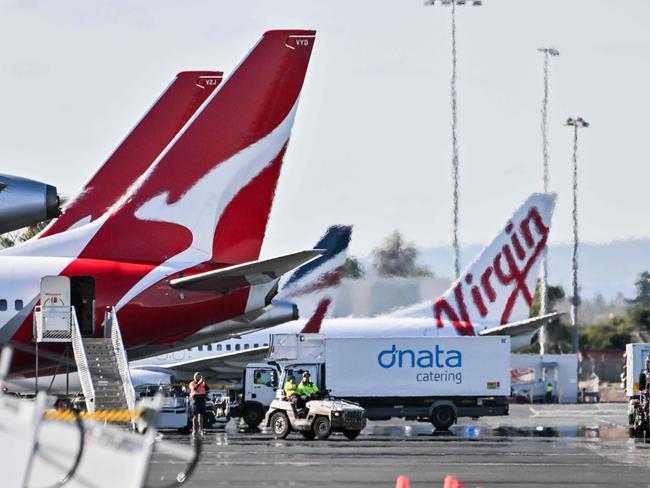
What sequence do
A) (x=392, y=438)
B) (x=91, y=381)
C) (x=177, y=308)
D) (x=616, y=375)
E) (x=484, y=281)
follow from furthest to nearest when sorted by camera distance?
(x=616, y=375), (x=484, y=281), (x=392, y=438), (x=177, y=308), (x=91, y=381)

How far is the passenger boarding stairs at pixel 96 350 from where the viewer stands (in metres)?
28.1

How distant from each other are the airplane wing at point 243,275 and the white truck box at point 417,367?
12495 millimetres

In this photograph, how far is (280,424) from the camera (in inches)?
1340

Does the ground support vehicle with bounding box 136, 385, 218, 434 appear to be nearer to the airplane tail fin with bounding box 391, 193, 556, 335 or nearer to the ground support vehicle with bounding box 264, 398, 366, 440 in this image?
the ground support vehicle with bounding box 264, 398, 366, 440

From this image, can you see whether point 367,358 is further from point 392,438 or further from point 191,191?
point 191,191

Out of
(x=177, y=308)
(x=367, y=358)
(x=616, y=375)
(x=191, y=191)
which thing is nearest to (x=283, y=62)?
(x=191, y=191)

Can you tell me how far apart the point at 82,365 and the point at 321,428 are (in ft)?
23.4

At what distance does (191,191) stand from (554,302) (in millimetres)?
72989

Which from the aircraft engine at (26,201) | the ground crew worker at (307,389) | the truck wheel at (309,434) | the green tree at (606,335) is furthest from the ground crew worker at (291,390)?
the green tree at (606,335)

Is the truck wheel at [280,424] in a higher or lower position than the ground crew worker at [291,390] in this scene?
lower

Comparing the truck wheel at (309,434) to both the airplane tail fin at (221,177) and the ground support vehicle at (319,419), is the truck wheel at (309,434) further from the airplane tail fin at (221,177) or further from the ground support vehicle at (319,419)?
the airplane tail fin at (221,177)

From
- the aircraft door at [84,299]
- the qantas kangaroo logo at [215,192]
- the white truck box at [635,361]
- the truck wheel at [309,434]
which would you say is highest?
the qantas kangaroo logo at [215,192]

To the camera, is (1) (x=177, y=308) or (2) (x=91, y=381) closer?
(2) (x=91, y=381)

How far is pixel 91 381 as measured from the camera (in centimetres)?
2773
